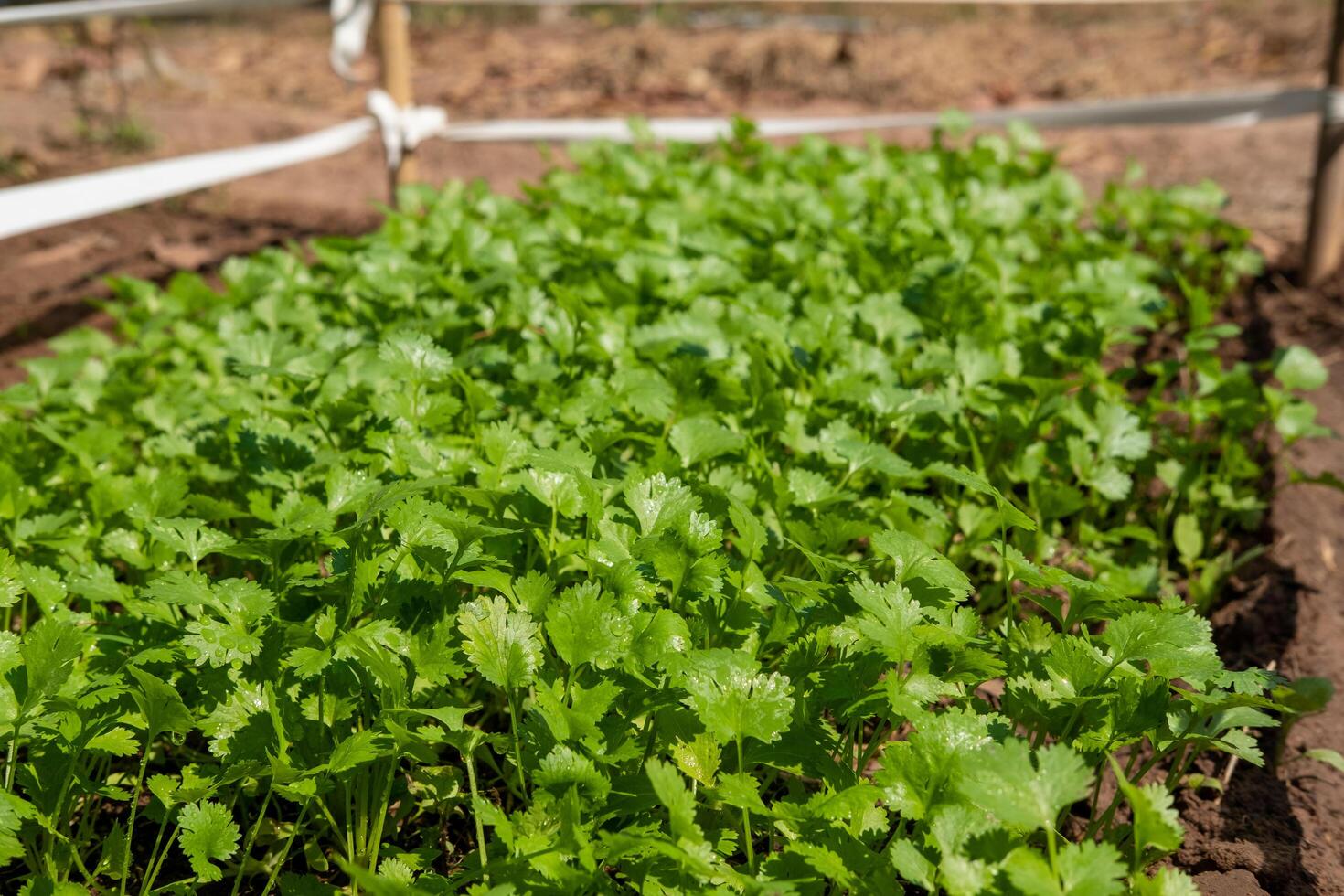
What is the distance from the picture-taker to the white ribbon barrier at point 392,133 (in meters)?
3.42

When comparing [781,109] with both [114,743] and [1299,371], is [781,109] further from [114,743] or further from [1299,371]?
[114,743]

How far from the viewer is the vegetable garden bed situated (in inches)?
53.9

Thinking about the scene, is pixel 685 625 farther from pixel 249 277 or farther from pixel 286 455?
pixel 249 277

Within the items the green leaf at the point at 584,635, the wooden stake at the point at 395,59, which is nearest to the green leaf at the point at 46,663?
the green leaf at the point at 584,635

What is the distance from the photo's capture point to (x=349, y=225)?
18.2 feet

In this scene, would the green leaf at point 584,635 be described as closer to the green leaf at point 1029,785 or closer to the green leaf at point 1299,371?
the green leaf at point 1029,785

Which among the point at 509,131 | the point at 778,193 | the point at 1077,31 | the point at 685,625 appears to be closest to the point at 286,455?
the point at 685,625

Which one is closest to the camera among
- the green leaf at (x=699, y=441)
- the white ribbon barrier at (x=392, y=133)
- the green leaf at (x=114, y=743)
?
the green leaf at (x=114, y=743)

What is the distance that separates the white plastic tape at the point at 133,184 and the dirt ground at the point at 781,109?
0.33 metres

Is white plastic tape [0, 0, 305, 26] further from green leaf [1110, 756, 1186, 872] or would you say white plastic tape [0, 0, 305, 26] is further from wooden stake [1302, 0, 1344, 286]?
green leaf [1110, 756, 1186, 872]

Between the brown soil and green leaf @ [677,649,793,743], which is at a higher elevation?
green leaf @ [677,649,793,743]

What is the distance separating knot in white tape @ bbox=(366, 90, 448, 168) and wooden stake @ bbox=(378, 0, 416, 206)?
0.10ft

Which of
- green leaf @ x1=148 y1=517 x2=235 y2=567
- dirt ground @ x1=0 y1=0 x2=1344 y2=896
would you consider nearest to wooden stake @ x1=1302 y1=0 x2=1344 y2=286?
dirt ground @ x1=0 y1=0 x2=1344 y2=896

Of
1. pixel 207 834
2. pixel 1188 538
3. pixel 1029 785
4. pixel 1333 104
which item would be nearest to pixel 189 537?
pixel 207 834
